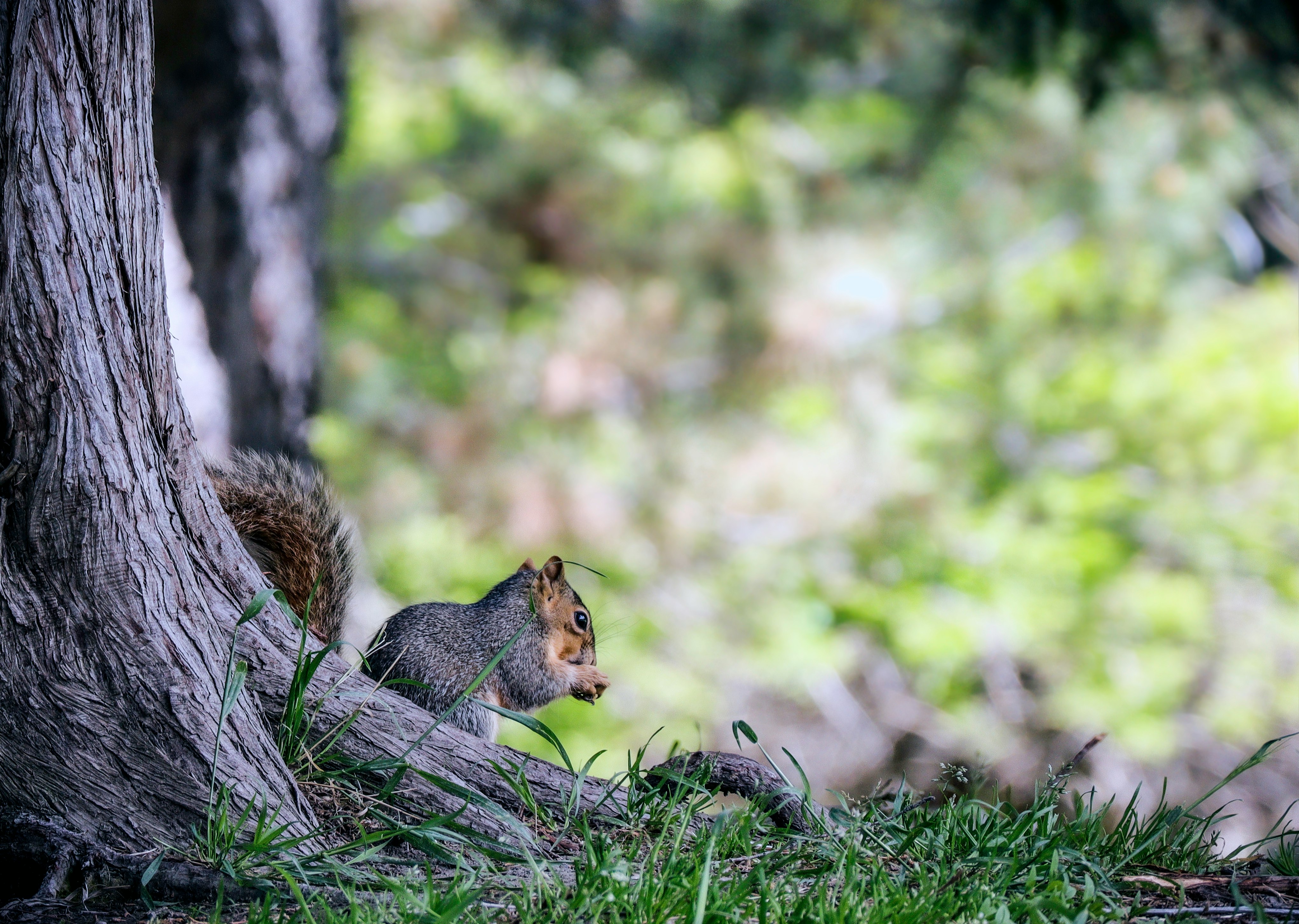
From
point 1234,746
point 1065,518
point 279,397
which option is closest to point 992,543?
point 1065,518

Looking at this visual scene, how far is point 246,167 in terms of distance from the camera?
3.25m

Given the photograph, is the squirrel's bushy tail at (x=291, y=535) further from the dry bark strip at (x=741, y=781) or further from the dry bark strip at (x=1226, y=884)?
the dry bark strip at (x=1226, y=884)

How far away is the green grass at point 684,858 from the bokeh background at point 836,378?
2.82 meters

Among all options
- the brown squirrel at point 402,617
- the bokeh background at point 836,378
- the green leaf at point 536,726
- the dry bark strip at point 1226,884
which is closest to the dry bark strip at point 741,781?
the green leaf at point 536,726

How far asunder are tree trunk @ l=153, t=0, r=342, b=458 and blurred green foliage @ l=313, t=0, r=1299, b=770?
1580 millimetres

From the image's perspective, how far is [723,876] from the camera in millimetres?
1358

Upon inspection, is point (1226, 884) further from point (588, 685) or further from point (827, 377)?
point (827, 377)

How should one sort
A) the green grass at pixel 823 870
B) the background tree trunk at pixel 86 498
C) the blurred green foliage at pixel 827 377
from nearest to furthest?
the green grass at pixel 823 870 < the background tree trunk at pixel 86 498 < the blurred green foliage at pixel 827 377

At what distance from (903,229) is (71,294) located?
21.6 feet

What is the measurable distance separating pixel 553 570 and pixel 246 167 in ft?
5.83

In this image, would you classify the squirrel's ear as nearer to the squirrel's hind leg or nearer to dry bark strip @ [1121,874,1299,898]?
the squirrel's hind leg

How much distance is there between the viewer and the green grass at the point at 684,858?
47.6 inches

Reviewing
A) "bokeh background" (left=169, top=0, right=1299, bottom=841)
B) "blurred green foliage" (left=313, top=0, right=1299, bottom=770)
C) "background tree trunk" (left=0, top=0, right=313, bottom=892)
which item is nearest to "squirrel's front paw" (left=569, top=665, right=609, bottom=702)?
"background tree trunk" (left=0, top=0, right=313, bottom=892)

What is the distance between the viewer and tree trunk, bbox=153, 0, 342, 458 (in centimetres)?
321
